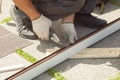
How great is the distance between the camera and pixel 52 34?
7.96ft

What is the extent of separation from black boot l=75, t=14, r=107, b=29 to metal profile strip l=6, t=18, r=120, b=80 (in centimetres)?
12

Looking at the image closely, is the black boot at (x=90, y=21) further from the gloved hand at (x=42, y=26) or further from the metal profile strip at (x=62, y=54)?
the gloved hand at (x=42, y=26)

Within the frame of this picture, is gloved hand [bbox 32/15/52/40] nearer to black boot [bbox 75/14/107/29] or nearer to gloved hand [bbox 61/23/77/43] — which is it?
gloved hand [bbox 61/23/77/43]

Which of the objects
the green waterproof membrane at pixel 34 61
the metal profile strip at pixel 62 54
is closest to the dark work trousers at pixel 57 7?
the metal profile strip at pixel 62 54

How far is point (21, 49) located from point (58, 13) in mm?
434

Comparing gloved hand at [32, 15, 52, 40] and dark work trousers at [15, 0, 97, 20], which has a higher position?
dark work trousers at [15, 0, 97, 20]

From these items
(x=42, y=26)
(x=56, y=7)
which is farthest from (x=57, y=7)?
(x=42, y=26)

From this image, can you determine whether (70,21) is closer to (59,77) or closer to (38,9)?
(38,9)

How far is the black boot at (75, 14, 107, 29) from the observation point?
2582 mm

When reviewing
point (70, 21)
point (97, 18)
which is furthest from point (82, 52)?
point (97, 18)

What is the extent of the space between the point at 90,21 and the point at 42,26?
21.2 inches

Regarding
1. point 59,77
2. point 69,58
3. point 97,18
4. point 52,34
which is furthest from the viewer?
point 97,18

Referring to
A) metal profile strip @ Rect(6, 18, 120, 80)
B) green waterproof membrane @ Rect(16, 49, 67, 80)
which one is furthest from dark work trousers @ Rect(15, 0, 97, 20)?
green waterproof membrane @ Rect(16, 49, 67, 80)

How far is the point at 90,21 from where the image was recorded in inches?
102
